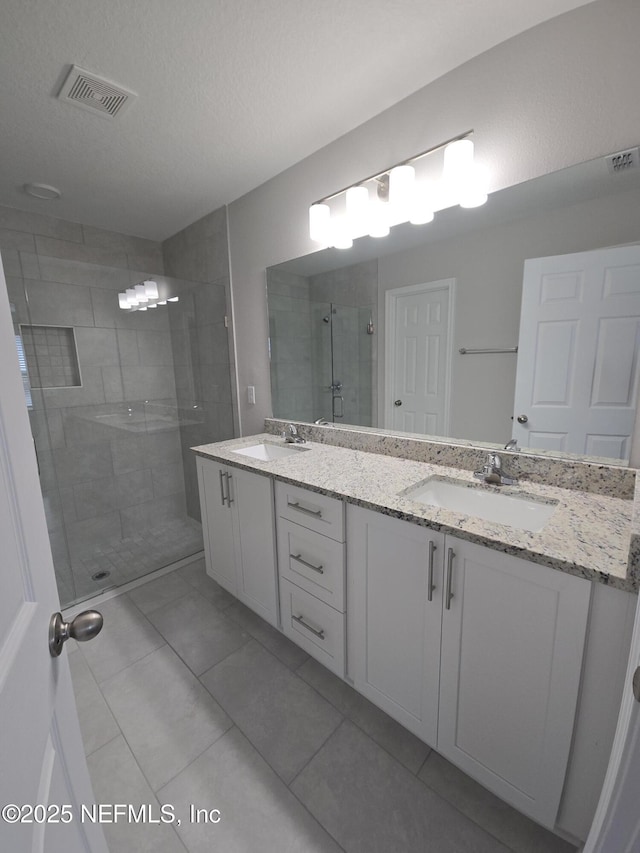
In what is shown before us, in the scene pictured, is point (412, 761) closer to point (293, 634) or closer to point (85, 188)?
point (293, 634)

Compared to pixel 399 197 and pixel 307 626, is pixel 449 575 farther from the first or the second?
pixel 399 197

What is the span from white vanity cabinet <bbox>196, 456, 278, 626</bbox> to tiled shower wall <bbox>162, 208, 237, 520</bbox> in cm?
79

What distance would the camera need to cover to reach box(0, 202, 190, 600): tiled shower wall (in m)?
2.15

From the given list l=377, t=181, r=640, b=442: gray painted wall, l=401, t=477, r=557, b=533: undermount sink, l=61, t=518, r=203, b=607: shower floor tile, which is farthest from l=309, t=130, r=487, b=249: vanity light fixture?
l=61, t=518, r=203, b=607: shower floor tile

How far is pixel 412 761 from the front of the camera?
1.21m

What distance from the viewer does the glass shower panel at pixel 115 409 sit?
7.04 feet

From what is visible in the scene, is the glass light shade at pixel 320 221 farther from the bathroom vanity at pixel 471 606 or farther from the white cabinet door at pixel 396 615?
the white cabinet door at pixel 396 615

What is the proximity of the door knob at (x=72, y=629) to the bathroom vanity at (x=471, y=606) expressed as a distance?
0.79 m

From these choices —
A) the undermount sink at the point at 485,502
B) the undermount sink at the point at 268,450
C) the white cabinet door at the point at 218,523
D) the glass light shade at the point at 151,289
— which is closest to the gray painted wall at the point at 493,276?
the undermount sink at the point at 485,502

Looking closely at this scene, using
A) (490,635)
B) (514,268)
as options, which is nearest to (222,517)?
(490,635)

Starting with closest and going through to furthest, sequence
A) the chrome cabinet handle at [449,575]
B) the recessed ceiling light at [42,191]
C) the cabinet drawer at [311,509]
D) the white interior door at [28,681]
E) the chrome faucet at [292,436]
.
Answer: the white interior door at [28,681]
the chrome cabinet handle at [449,575]
the cabinet drawer at [311,509]
the recessed ceiling light at [42,191]
the chrome faucet at [292,436]

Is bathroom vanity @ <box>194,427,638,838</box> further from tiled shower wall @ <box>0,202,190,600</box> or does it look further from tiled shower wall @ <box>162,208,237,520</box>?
tiled shower wall @ <box>0,202,190,600</box>

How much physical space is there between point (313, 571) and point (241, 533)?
503mm

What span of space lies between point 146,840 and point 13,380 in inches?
53.9
